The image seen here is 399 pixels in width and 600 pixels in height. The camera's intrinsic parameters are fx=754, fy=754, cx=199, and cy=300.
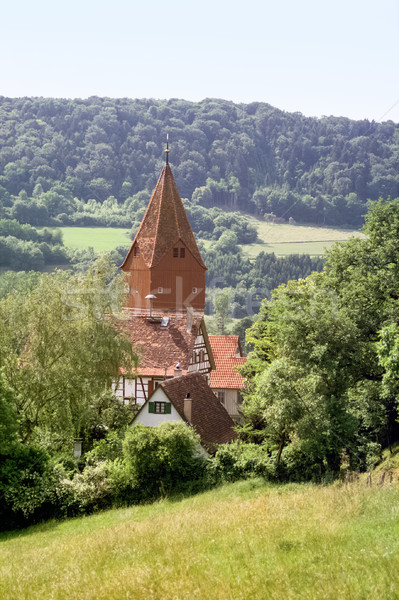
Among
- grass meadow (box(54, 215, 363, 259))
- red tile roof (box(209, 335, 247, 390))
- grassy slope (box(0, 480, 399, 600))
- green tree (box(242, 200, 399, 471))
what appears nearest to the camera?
grassy slope (box(0, 480, 399, 600))

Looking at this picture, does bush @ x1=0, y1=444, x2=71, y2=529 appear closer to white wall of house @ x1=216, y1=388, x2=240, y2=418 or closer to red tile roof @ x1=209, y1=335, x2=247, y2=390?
red tile roof @ x1=209, y1=335, x2=247, y2=390

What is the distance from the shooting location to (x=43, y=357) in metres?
27.5

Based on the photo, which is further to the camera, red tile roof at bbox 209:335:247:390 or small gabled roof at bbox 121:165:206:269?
small gabled roof at bbox 121:165:206:269

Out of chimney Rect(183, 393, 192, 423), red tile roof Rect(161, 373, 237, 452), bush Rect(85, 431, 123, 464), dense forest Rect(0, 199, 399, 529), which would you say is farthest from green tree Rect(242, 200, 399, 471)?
bush Rect(85, 431, 123, 464)

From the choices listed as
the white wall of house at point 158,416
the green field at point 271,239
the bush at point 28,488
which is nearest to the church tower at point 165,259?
the white wall of house at point 158,416

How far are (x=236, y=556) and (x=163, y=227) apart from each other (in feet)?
137

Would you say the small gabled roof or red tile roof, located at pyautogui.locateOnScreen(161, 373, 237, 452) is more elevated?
the small gabled roof

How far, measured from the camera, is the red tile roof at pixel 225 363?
45.2 metres

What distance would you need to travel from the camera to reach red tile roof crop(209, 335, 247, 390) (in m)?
45.2

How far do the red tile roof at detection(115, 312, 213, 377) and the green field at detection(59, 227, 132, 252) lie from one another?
104 m

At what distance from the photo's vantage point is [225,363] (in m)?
46.5

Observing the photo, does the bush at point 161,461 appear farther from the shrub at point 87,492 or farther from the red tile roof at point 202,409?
the red tile roof at point 202,409

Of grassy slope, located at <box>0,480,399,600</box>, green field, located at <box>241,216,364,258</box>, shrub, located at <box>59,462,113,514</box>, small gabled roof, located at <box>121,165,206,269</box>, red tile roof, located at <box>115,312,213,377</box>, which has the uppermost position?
small gabled roof, located at <box>121,165,206,269</box>

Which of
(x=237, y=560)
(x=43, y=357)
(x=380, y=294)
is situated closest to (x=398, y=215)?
(x=380, y=294)
